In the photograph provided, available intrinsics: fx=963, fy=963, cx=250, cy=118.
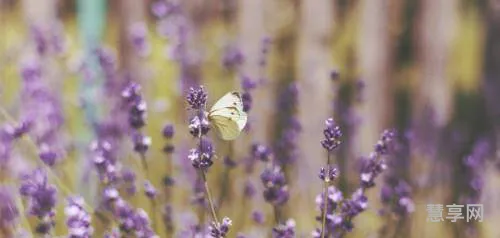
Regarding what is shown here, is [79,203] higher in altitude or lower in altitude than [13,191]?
lower

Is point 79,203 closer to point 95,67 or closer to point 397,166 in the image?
A: point 397,166

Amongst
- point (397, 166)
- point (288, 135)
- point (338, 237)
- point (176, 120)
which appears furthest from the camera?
point (176, 120)

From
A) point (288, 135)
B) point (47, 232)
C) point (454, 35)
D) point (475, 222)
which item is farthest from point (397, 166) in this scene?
point (47, 232)

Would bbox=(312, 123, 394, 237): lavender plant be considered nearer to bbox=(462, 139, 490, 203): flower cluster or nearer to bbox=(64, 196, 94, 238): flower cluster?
bbox=(64, 196, 94, 238): flower cluster

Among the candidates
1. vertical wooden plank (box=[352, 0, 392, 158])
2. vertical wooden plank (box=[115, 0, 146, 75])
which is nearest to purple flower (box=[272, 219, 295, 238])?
vertical wooden plank (box=[352, 0, 392, 158])

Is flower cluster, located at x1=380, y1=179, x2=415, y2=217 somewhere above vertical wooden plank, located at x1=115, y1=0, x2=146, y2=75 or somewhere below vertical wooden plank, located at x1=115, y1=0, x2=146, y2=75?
below

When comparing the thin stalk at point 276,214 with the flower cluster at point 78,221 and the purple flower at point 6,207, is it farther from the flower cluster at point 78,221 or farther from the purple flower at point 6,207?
the purple flower at point 6,207

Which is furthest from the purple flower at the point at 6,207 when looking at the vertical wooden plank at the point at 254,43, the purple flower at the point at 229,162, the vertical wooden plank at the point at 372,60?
the vertical wooden plank at the point at 372,60
